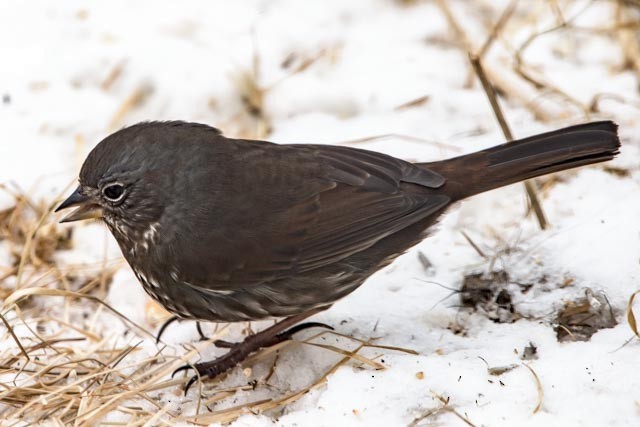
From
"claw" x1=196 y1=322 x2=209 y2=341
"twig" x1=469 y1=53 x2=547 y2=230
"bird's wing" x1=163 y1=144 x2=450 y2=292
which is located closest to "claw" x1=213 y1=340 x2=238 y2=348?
"claw" x1=196 y1=322 x2=209 y2=341

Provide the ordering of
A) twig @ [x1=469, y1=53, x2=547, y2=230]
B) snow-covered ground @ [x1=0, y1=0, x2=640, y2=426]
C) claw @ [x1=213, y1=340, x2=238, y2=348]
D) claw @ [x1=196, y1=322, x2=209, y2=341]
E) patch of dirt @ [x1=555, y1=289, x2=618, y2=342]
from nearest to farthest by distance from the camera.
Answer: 1. snow-covered ground @ [x1=0, y1=0, x2=640, y2=426]
2. patch of dirt @ [x1=555, y1=289, x2=618, y2=342]
3. claw @ [x1=213, y1=340, x2=238, y2=348]
4. claw @ [x1=196, y1=322, x2=209, y2=341]
5. twig @ [x1=469, y1=53, x2=547, y2=230]

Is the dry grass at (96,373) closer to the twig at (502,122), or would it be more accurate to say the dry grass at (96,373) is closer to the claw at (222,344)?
the claw at (222,344)

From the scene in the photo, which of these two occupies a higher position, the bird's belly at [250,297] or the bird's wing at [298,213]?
the bird's wing at [298,213]

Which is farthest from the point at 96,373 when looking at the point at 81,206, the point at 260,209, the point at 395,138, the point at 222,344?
the point at 395,138

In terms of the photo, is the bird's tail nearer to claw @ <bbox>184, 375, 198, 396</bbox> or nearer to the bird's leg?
the bird's leg

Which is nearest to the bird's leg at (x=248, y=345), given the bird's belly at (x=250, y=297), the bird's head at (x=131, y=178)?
the bird's belly at (x=250, y=297)

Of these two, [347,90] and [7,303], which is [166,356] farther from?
[347,90]

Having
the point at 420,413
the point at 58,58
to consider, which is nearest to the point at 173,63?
the point at 58,58

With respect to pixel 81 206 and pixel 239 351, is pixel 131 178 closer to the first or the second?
pixel 81 206
